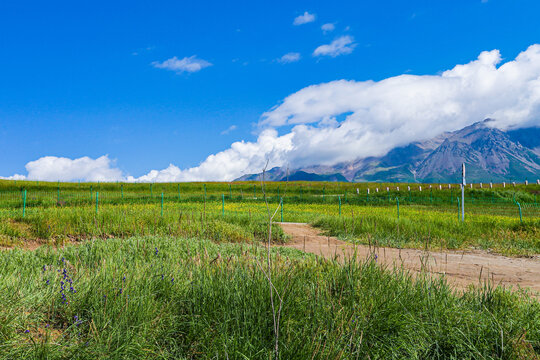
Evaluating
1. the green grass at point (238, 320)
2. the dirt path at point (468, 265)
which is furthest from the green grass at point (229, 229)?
the green grass at point (238, 320)

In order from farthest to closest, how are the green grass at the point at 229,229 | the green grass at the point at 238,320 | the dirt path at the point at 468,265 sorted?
the green grass at the point at 229,229, the dirt path at the point at 468,265, the green grass at the point at 238,320

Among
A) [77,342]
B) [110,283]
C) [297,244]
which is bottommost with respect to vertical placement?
[297,244]

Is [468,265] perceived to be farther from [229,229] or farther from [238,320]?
[238,320]

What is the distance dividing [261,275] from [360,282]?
48.4 inches

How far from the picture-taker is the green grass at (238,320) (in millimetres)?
2898

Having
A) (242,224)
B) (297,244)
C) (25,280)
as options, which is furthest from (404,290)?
(242,224)

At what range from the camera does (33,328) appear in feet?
10.6

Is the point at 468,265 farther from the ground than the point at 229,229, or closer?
closer

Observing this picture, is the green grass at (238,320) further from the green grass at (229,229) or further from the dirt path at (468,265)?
the green grass at (229,229)

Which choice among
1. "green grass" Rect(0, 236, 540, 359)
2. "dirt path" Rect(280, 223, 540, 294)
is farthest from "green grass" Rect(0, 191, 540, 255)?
"green grass" Rect(0, 236, 540, 359)

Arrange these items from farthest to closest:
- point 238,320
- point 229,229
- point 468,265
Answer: point 229,229 < point 468,265 < point 238,320

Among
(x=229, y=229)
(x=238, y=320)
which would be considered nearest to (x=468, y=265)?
(x=229, y=229)

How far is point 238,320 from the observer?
3.15 m

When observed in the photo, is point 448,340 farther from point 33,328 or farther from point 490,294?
point 33,328
